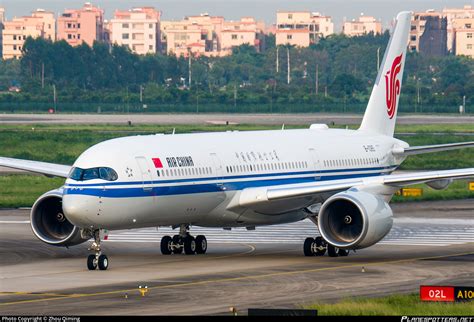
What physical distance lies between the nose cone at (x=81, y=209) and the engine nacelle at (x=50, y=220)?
469cm

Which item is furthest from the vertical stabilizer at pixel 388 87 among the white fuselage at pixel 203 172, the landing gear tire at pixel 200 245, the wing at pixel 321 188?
the landing gear tire at pixel 200 245

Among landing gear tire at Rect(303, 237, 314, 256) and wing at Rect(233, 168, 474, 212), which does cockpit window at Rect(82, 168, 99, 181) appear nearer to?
wing at Rect(233, 168, 474, 212)

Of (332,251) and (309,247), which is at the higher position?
(309,247)

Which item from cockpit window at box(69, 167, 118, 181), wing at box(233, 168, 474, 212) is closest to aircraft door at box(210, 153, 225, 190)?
wing at box(233, 168, 474, 212)

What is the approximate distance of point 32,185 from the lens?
76812mm

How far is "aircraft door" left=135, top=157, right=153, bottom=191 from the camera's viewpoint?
42500mm

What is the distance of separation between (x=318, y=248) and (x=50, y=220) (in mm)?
9564

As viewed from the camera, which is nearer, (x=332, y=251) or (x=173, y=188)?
(x=173, y=188)


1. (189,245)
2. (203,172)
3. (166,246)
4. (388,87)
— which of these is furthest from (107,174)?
(388,87)

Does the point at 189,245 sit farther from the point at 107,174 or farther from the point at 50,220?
the point at 107,174

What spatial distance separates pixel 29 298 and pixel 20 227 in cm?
2112

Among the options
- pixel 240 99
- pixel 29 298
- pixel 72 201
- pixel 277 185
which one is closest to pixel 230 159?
pixel 277 185

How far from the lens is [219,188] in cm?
4553

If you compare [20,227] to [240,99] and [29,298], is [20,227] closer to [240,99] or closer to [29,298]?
[29,298]
